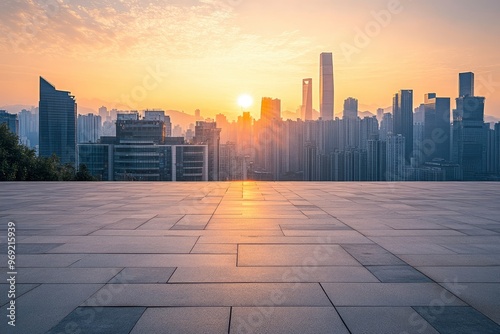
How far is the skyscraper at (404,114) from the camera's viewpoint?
152 meters

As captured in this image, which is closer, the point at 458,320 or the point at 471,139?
the point at 458,320

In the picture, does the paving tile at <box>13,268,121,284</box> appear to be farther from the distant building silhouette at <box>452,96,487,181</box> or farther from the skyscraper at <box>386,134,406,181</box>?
the distant building silhouette at <box>452,96,487,181</box>

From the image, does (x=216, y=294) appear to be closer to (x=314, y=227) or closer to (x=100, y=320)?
(x=100, y=320)

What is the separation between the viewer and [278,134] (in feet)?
534

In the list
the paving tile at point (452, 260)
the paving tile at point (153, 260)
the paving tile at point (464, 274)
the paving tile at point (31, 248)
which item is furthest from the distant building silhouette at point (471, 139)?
the paving tile at point (31, 248)

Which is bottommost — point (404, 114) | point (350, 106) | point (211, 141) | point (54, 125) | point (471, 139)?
point (471, 139)

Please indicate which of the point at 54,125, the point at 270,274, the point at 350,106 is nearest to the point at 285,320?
the point at 270,274

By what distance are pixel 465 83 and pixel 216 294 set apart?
183 meters

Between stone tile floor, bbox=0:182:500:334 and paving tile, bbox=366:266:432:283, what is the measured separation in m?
0.02

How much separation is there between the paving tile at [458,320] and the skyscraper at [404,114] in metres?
148

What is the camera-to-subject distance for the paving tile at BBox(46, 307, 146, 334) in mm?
3787

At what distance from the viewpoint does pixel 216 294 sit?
15.5ft

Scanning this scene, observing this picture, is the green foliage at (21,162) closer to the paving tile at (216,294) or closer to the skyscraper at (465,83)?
the paving tile at (216,294)

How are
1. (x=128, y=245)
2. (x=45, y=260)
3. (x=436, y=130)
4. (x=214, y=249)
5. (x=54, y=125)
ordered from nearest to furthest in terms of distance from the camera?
(x=45, y=260) < (x=214, y=249) < (x=128, y=245) < (x=436, y=130) < (x=54, y=125)
